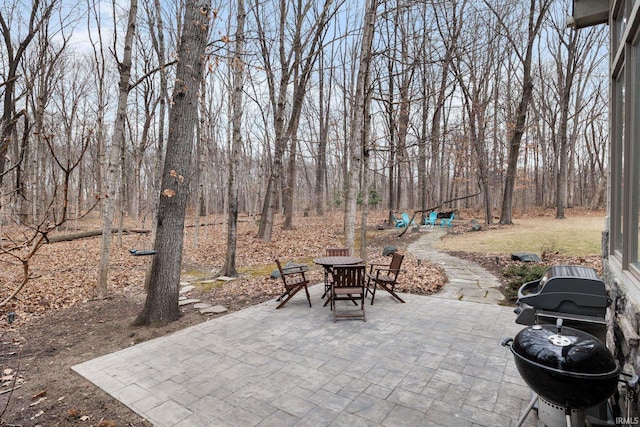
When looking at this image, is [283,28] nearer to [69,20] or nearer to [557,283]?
[69,20]

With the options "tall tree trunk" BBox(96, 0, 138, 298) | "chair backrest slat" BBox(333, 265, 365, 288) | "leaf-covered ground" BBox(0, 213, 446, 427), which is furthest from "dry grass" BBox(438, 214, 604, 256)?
"tall tree trunk" BBox(96, 0, 138, 298)

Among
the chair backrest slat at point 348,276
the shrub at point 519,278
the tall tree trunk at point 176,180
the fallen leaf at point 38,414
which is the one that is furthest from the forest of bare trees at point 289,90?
the shrub at point 519,278

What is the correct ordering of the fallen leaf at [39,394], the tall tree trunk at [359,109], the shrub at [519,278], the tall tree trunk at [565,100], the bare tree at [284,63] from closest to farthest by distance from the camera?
the fallen leaf at [39,394] → the shrub at [519,278] → the tall tree trunk at [359,109] → the bare tree at [284,63] → the tall tree trunk at [565,100]

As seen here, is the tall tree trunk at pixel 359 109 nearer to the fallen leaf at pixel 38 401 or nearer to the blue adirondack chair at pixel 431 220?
the fallen leaf at pixel 38 401

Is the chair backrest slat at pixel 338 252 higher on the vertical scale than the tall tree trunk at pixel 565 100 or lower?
lower

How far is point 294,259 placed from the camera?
9.52 meters

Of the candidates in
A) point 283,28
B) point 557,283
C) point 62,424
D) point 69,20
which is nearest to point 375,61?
point 283,28

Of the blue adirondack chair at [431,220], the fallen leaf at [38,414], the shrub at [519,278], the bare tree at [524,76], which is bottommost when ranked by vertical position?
the fallen leaf at [38,414]

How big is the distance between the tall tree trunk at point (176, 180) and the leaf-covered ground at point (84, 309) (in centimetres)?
34

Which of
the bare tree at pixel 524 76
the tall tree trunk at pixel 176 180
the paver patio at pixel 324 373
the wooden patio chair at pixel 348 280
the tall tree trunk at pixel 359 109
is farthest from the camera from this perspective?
the bare tree at pixel 524 76

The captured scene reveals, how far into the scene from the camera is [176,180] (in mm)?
4504

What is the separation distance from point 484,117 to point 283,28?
9.75 metres

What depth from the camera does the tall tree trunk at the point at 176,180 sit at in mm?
4512

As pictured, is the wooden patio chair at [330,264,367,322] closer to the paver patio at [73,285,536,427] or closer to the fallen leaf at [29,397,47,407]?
the paver patio at [73,285,536,427]
